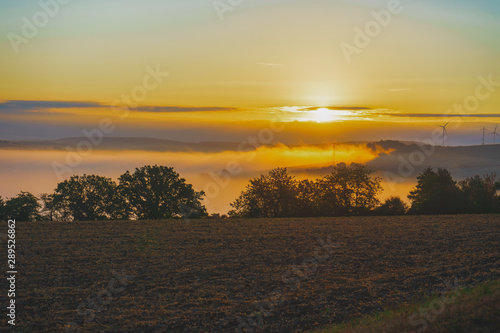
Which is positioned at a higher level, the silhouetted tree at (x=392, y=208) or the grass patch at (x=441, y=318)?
the silhouetted tree at (x=392, y=208)

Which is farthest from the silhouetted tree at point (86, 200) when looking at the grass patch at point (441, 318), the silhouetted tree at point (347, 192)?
the grass patch at point (441, 318)

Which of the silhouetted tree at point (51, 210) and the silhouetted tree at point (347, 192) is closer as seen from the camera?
the silhouetted tree at point (347, 192)

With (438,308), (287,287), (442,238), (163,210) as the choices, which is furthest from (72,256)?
(163,210)

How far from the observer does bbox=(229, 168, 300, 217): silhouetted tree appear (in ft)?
160

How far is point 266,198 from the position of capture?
49812 mm

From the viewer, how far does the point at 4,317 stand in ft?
50.3

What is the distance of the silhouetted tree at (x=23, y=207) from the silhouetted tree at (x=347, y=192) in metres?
31.6

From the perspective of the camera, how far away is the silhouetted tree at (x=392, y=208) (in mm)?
47656

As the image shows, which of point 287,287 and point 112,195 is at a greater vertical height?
point 112,195

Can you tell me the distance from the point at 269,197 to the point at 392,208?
42.4 ft

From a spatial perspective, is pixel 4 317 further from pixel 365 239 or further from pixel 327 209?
pixel 327 209

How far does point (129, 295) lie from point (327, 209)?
32.0 metres

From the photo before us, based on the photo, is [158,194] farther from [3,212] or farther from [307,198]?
[307,198]

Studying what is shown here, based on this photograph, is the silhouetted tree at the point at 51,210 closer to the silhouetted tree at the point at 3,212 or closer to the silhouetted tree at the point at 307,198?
the silhouetted tree at the point at 3,212
